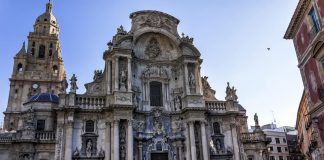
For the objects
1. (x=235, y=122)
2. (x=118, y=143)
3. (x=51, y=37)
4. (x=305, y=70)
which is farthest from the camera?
(x=51, y=37)

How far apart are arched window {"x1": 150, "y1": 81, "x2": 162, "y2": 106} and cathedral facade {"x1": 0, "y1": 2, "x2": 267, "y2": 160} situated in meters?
0.08

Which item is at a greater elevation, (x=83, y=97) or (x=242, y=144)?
(x=83, y=97)

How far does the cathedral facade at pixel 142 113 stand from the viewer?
21625mm

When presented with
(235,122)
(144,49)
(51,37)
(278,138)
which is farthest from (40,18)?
(278,138)

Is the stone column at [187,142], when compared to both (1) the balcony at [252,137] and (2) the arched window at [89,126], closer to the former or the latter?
(1) the balcony at [252,137]

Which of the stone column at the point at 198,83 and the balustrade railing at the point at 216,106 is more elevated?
the stone column at the point at 198,83

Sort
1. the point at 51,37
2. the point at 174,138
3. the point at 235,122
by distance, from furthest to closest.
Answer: the point at 51,37 → the point at 235,122 → the point at 174,138

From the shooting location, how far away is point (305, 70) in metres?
18.7

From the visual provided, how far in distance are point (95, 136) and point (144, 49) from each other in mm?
8839

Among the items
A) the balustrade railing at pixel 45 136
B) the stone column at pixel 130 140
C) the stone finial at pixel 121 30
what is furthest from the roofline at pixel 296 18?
the balustrade railing at pixel 45 136

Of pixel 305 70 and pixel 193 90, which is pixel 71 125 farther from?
pixel 305 70

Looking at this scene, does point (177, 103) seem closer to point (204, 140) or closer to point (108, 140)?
point (204, 140)

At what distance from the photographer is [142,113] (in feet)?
78.6

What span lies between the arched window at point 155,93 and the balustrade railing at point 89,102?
4140 millimetres
